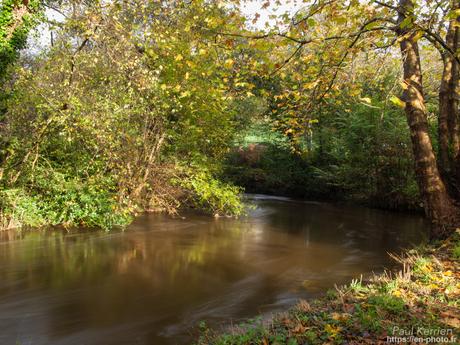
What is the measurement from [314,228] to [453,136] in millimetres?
6852

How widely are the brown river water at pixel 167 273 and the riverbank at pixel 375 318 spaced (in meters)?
1.36

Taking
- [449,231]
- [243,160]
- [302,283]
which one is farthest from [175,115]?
[243,160]

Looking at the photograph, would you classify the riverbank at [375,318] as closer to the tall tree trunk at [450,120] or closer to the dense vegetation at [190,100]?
the dense vegetation at [190,100]

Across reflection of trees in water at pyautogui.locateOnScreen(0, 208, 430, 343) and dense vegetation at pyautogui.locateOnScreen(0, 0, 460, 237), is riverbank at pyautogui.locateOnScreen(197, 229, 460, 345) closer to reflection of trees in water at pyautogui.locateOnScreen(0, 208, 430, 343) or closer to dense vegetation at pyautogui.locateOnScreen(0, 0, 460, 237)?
reflection of trees in water at pyautogui.locateOnScreen(0, 208, 430, 343)

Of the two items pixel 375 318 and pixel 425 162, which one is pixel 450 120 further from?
pixel 375 318

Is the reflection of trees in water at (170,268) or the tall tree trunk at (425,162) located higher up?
the tall tree trunk at (425,162)

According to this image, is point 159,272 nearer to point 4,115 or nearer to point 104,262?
point 104,262

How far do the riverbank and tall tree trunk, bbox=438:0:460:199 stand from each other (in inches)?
144

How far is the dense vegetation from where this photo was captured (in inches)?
309

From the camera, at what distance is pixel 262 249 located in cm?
1187

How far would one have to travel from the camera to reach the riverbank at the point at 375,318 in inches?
176

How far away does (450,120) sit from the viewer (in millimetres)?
9852

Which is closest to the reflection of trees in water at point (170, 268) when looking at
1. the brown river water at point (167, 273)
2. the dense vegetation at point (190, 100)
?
the brown river water at point (167, 273)

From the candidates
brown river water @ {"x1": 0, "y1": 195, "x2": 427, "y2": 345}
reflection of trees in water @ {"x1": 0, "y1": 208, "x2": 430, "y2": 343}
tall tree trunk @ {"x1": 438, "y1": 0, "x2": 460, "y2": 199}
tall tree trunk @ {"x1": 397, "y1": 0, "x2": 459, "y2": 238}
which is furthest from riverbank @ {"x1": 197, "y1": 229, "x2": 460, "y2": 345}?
tall tree trunk @ {"x1": 438, "y1": 0, "x2": 460, "y2": 199}
